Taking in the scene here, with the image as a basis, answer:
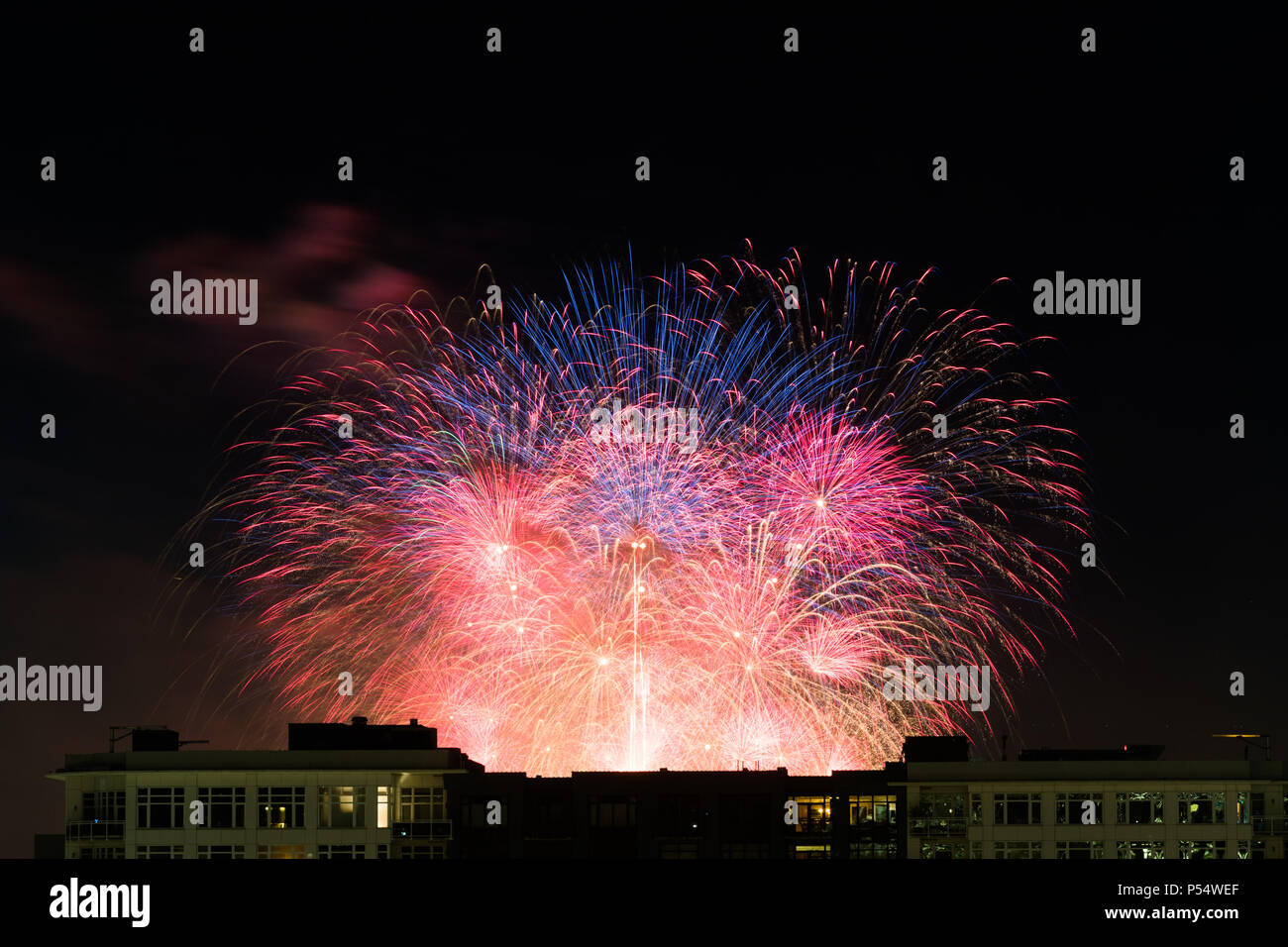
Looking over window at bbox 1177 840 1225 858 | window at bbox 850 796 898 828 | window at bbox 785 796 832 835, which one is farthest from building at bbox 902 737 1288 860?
window at bbox 785 796 832 835

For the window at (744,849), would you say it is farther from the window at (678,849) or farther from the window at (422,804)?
the window at (422,804)

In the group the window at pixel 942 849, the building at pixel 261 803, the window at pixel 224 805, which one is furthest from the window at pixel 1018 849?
the window at pixel 224 805

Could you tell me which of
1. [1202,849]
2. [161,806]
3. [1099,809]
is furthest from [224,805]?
[1202,849]

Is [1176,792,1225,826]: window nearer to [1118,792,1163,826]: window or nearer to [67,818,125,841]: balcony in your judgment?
[1118,792,1163,826]: window

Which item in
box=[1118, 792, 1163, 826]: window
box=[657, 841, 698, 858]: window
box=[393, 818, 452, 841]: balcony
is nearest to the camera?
box=[1118, 792, 1163, 826]: window

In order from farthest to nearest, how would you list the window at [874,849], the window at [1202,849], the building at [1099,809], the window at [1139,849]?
the window at [874,849] < the building at [1099,809] < the window at [1139,849] < the window at [1202,849]
